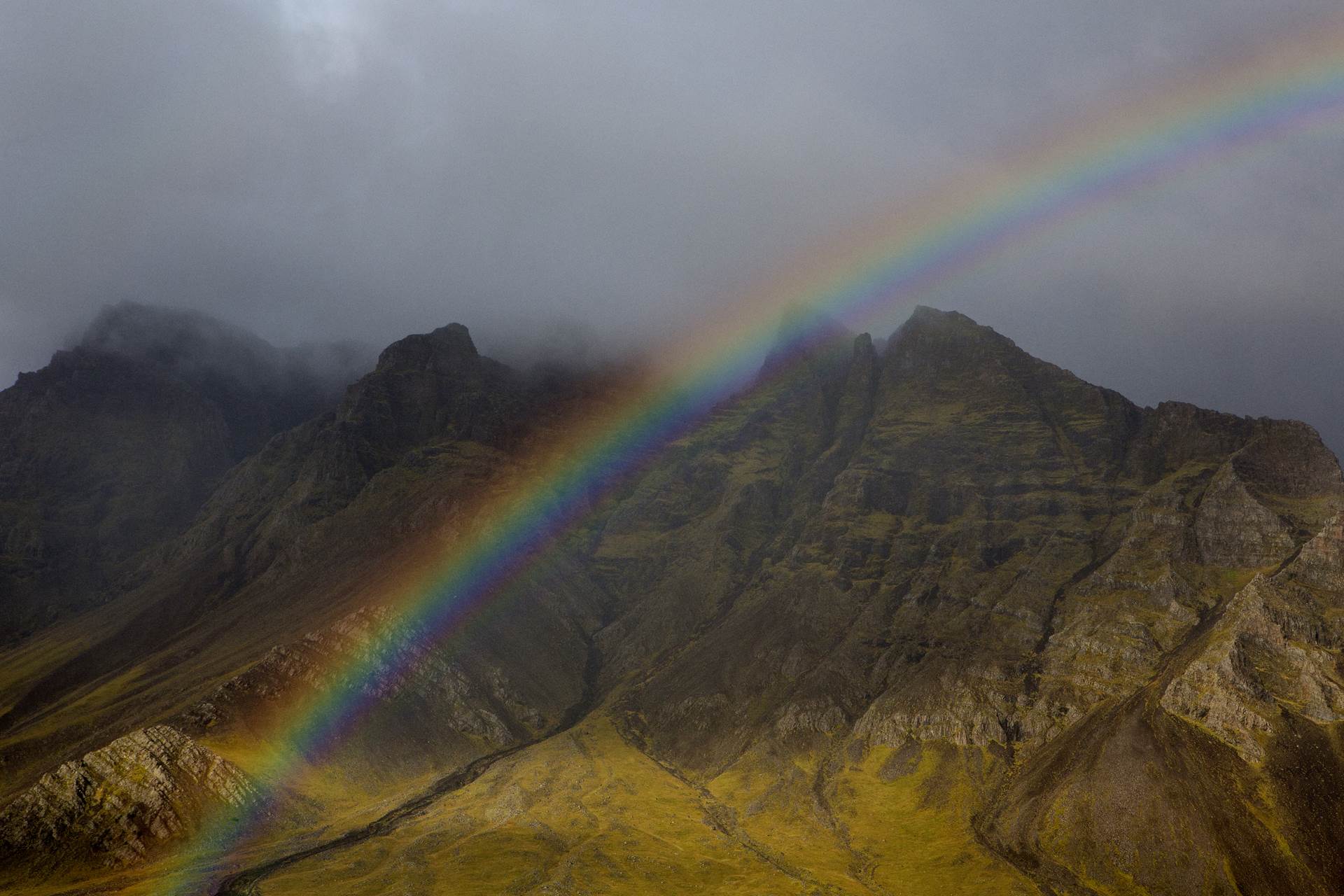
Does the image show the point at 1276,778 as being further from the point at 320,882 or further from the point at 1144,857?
the point at 320,882

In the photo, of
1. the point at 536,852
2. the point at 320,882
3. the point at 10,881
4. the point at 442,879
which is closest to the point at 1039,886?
the point at 536,852

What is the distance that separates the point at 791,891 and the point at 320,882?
98583 millimetres

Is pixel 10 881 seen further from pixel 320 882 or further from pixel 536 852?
pixel 536 852

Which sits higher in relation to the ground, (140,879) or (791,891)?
(140,879)

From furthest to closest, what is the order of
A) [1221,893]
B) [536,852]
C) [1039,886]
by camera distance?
[536,852] → [1039,886] → [1221,893]

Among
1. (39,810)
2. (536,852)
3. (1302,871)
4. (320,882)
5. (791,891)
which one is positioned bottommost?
(1302,871)

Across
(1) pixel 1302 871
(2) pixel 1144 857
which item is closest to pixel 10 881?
(2) pixel 1144 857

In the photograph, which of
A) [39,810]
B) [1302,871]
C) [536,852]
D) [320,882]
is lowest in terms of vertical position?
[1302,871]

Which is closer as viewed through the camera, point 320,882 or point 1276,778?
point 320,882

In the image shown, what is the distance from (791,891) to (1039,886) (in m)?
54.4

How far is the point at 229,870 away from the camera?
18425 cm

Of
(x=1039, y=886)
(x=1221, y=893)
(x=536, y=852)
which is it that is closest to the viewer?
(x=1221, y=893)

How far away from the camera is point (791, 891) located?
182375mm

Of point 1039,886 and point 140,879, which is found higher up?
point 140,879
